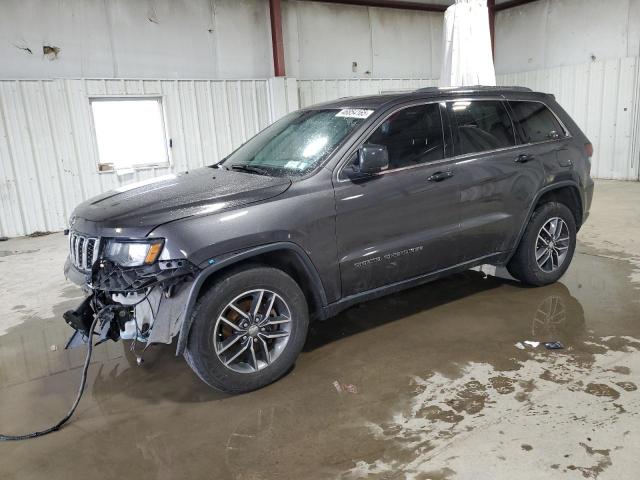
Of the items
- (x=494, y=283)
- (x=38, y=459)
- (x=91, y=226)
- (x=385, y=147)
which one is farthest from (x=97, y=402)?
(x=494, y=283)

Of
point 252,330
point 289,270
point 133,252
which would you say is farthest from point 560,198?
point 133,252

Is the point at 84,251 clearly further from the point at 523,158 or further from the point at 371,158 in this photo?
the point at 523,158

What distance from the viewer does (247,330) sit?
3.10 m

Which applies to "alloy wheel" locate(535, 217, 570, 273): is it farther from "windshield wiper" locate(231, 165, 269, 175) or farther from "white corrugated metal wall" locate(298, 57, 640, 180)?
"white corrugated metal wall" locate(298, 57, 640, 180)

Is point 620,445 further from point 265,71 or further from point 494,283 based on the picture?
point 265,71

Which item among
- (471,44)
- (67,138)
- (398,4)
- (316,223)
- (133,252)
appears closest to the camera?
(133,252)

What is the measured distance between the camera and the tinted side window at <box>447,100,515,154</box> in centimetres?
398

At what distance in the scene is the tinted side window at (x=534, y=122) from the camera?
14.3 feet

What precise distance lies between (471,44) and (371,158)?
13.0 ft

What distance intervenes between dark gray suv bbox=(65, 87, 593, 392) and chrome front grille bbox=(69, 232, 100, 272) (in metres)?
0.01

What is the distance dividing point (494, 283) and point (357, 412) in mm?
2527

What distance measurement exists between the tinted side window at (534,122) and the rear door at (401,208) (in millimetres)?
880

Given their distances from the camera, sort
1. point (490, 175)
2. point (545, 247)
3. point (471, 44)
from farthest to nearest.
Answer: point (471, 44), point (545, 247), point (490, 175)

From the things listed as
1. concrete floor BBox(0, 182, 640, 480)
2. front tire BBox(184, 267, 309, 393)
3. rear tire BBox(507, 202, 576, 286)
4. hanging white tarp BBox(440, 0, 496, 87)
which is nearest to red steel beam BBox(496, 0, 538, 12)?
hanging white tarp BBox(440, 0, 496, 87)
